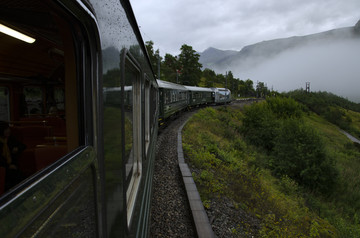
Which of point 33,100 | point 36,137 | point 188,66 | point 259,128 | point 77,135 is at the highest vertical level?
point 188,66

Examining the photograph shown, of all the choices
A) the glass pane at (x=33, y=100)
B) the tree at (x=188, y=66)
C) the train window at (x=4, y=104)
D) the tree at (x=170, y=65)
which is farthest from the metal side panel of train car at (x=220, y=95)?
the train window at (x=4, y=104)

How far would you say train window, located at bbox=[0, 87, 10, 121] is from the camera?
3.11 m

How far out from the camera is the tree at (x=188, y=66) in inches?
2251

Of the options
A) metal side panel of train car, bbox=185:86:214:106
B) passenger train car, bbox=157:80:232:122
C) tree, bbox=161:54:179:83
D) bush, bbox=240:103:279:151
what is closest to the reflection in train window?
passenger train car, bbox=157:80:232:122

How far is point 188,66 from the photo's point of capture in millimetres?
57406

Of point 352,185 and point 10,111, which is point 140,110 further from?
point 352,185

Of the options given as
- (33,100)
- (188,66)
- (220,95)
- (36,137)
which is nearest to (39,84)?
(33,100)

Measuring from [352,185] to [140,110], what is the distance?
17071 mm

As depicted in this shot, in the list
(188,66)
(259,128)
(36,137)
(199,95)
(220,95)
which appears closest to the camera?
(36,137)

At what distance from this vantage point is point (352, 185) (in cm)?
1514

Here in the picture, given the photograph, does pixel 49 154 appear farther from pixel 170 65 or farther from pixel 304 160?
pixel 170 65

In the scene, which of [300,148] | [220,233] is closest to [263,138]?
[300,148]

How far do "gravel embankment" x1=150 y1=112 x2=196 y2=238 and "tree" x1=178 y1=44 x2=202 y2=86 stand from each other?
1966 inches

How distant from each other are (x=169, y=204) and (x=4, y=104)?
3654 millimetres
